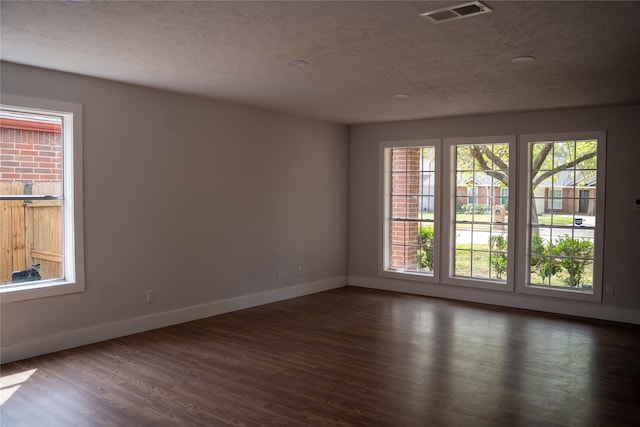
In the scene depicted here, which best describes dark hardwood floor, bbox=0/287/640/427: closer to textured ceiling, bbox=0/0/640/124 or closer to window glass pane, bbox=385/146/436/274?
window glass pane, bbox=385/146/436/274

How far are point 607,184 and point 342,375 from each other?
404 centimetres

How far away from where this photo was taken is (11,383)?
385cm

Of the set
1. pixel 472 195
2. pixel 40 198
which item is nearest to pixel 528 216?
pixel 472 195

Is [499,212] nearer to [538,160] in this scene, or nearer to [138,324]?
[538,160]

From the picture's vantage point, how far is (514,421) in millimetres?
3279

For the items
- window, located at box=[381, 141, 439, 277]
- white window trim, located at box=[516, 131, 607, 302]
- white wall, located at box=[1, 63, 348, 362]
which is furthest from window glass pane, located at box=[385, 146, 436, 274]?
white window trim, located at box=[516, 131, 607, 302]

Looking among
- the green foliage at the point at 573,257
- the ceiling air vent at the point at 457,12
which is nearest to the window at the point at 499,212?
the green foliage at the point at 573,257

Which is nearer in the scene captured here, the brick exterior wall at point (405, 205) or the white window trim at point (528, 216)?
the white window trim at point (528, 216)

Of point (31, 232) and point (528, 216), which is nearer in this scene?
point (31, 232)

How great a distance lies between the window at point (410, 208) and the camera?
24.4 feet

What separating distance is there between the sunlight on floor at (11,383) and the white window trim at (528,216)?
5.42m

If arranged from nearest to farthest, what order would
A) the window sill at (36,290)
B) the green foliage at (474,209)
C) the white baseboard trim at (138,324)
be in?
1. the window sill at (36,290)
2. the white baseboard trim at (138,324)
3. the green foliage at (474,209)

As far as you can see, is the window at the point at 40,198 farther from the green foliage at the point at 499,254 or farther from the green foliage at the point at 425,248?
the green foliage at the point at 499,254

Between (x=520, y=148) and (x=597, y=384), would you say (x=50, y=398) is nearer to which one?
(x=597, y=384)
